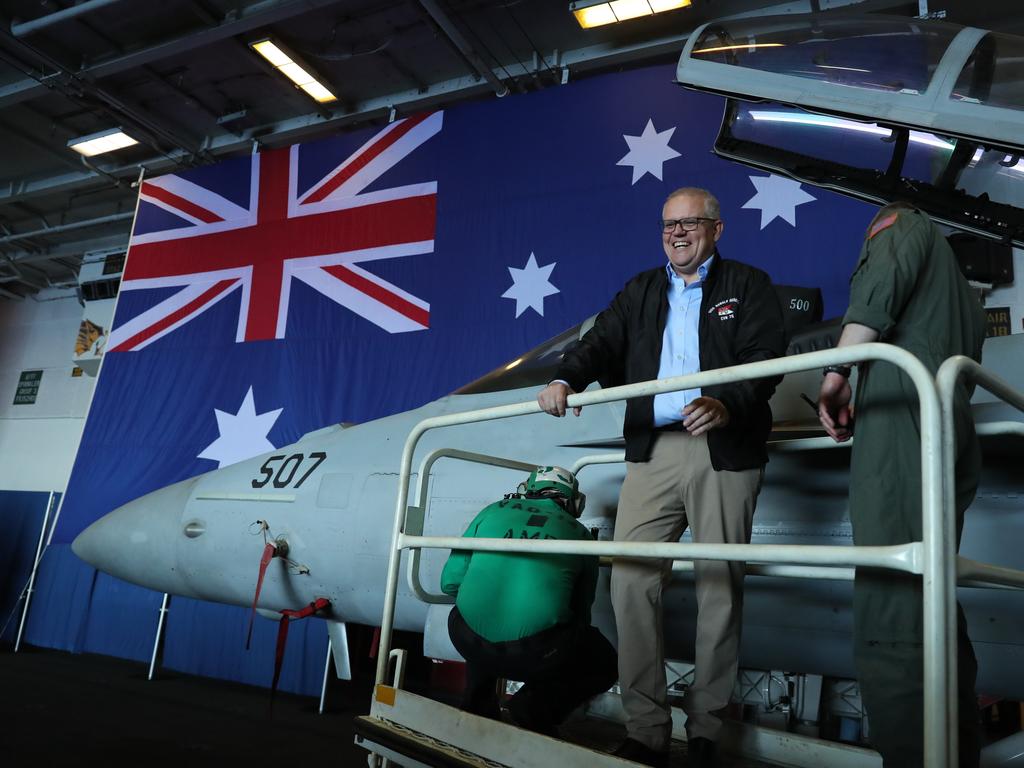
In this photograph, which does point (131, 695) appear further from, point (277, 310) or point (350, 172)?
point (350, 172)

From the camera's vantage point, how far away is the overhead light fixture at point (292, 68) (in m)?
8.16

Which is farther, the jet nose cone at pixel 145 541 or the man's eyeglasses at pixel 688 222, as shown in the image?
the jet nose cone at pixel 145 541

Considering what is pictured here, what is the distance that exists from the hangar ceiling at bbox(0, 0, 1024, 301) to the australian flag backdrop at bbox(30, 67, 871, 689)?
81 cm

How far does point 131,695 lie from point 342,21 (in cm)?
635

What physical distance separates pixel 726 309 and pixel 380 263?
5752 mm

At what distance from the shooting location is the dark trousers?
93.8 inches

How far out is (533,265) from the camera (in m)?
6.92

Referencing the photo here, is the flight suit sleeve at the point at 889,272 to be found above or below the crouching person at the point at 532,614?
above

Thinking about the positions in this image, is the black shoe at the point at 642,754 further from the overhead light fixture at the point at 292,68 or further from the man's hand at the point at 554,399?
the overhead light fixture at the point at 292,68

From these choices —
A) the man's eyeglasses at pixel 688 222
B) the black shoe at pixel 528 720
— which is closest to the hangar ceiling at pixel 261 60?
the man's eyeglasses at pixel 688 222

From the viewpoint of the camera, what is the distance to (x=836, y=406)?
201 cm

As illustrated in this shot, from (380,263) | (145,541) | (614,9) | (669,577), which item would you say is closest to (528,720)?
(669,577)

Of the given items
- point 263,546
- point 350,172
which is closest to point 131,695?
point 263,546

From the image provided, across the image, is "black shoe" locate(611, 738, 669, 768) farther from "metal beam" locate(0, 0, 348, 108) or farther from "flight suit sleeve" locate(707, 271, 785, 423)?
"metal beam" locate(0, 0, 348, 108)
